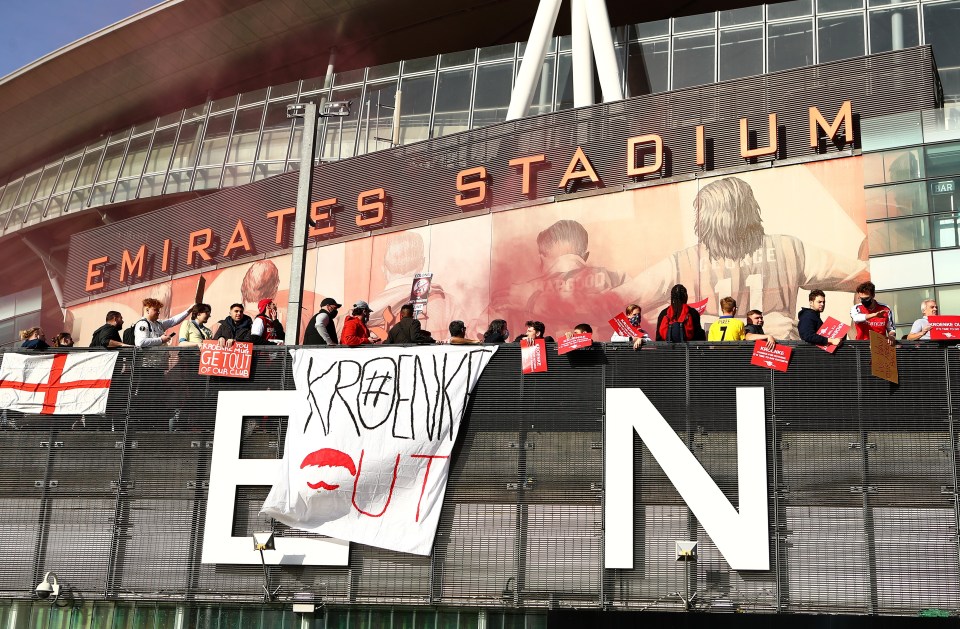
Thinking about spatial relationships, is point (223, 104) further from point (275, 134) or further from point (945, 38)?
point (945, 38)

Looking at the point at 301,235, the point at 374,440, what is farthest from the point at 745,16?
the point at 374,440

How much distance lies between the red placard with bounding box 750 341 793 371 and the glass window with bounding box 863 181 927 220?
38.5ft

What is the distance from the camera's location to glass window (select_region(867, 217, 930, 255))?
22.1 metres

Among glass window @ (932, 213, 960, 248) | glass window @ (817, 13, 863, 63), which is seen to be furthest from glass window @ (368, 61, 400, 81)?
glass window @ (932, 213, 960, 248)

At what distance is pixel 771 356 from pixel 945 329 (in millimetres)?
1705

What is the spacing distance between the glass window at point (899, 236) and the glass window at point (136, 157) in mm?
28481

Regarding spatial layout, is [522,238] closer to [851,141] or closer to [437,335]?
[437,335]

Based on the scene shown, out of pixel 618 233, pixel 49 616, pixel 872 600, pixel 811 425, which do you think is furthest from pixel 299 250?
pixel 618 233

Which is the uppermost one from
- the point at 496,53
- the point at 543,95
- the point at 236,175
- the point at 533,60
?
the point at 496,53

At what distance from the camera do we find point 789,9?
29875mm

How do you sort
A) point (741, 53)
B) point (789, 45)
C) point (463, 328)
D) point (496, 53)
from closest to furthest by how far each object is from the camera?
point (463, 328) → point (789, 45) → point (741, 53) → point (496, 53)

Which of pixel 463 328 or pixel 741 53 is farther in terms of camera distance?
pixel 741 53

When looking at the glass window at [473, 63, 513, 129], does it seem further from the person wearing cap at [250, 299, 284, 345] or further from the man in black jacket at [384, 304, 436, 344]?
the man in black jacket at [384, 304, 436, 344]

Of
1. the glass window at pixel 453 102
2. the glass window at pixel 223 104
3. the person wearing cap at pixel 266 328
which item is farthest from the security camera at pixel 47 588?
the glass window at pixel 223 104
